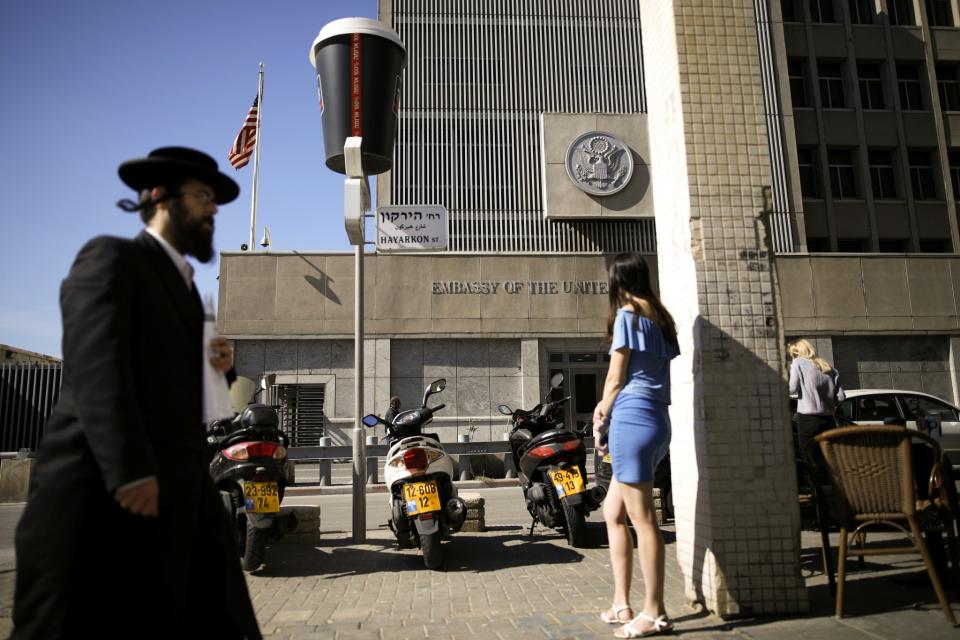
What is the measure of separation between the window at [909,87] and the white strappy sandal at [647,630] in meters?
26.5

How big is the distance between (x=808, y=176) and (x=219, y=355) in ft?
82.9

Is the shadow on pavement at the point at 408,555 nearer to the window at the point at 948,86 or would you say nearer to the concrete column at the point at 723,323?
the concrete column at the point at 723,323

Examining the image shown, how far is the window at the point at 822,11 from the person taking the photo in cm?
2448

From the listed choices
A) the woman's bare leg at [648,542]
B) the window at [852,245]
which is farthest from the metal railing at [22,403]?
the window at [852,245]

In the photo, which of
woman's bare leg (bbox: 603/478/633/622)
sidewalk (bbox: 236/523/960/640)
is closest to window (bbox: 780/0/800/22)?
sidewalk (bbox: 236/523/960/640)

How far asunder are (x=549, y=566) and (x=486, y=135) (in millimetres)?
20199

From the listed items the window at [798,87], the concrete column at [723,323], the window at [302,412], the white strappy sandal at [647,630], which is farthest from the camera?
the window at [798,87]

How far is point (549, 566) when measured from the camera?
530 cm

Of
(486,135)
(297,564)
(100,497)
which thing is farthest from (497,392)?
(100,497)

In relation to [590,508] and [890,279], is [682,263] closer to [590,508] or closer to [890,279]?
[590,508]

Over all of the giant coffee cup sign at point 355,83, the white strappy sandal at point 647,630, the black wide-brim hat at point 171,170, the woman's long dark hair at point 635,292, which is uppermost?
the giant coffee cup sign at point 355,83

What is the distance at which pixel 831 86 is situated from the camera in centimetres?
2406

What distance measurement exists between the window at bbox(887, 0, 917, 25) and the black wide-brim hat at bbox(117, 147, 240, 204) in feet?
94.9

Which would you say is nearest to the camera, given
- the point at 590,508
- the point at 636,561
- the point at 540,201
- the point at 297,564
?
the point at 636,561
